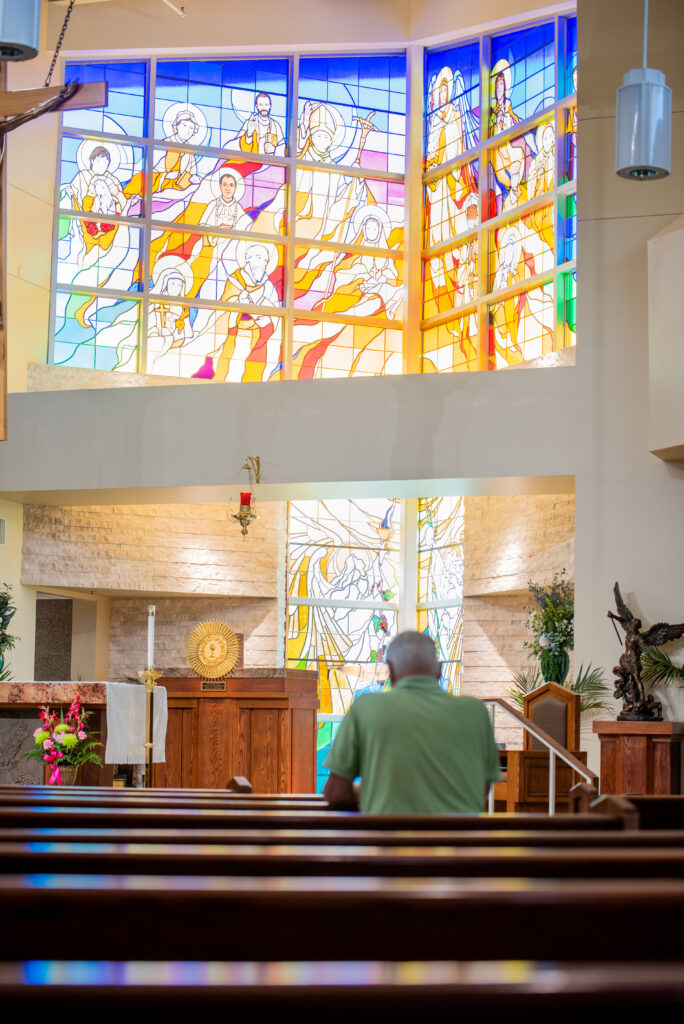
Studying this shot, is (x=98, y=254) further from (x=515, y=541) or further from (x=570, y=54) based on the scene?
(x=515, y=541)

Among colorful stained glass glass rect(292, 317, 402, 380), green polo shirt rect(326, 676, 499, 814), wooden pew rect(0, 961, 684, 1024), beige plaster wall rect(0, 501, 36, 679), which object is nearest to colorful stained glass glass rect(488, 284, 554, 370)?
colorful stained glass glass rect(292, 317, 402, 380)

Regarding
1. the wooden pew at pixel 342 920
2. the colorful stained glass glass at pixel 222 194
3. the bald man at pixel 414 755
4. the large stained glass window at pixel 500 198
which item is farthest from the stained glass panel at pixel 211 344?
the wooden pew at pixel 342 920

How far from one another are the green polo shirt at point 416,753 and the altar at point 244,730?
18.9 ft

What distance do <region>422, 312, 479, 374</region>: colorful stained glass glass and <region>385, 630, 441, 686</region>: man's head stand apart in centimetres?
971

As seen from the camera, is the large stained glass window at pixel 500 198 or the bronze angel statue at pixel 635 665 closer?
the bronze angel statue at pixel 635 665

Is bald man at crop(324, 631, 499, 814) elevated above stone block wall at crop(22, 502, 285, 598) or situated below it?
below

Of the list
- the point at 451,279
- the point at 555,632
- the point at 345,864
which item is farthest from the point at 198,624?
the point at 345,864

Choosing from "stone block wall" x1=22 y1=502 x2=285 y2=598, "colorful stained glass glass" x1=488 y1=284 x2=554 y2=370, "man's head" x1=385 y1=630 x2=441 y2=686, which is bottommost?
"man's head" x1=385 y1=630 x2=441 y2=686

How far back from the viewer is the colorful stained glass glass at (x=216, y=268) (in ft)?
43.8

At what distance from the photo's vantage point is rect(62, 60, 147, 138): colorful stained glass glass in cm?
1329

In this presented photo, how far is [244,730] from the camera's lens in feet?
28.3

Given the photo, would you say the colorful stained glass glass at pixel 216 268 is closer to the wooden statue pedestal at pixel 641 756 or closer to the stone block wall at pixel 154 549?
the stone block wall at pixel 154 549

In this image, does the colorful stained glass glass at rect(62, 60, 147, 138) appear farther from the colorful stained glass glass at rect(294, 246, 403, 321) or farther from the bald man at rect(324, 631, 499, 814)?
the bald man at rect(324, 631, 499, 814)

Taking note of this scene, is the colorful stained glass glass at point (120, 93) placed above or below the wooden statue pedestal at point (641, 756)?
above
